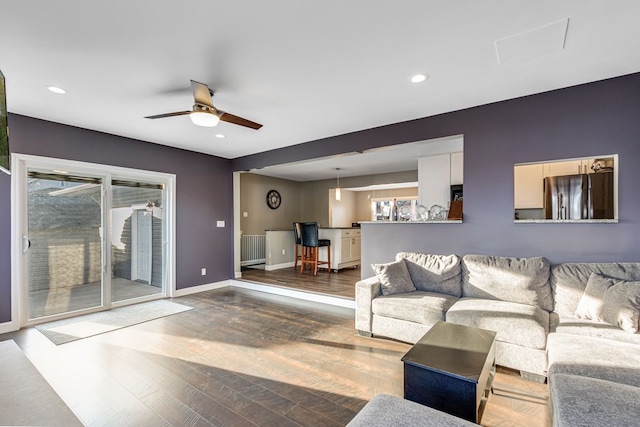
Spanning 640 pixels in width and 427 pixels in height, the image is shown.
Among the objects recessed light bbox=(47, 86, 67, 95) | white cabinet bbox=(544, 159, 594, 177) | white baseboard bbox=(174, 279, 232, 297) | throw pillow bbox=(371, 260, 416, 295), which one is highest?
recessed light bbox=(47, 86, 67, 95)

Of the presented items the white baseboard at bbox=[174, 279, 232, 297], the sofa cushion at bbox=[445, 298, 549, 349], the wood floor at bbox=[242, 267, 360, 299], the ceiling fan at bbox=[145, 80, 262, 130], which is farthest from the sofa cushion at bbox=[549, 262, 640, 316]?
the white baseboard at bbox=[174, 279, 232, 297]

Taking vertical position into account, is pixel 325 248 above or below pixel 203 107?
below

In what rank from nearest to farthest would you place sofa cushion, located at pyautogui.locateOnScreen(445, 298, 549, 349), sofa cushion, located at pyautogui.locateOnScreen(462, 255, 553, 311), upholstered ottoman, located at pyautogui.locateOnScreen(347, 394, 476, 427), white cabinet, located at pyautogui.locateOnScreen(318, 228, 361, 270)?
upholstered ottoman, located at pyautogui.locateOnScreen(347, 394, 476, 427), sofa cushion, located at pyautogui.locateOnScreen(445, 298, 549, 349), sofa cushion, located at pyautogui.locateOnScreen(462, 255, 553, 311), white cabinet, located at pyautogui.locateOnScreen(318, 228, 361, 270)

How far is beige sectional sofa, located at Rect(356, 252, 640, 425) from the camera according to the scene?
144 cm

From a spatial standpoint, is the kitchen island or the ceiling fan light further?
the kitchen island

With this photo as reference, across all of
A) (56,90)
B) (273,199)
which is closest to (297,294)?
(56,90)

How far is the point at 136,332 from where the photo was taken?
330cm

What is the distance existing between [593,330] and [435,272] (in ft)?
4.40

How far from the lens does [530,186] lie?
4.90 meters

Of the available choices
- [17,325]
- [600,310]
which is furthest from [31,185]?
[600,310]

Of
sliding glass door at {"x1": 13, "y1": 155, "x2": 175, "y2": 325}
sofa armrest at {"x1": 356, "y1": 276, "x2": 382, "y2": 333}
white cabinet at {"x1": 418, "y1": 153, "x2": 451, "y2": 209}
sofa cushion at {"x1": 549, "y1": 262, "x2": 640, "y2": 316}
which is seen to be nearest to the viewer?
sofa cushion at {"x1": 549, "y1": 262, "x2": 640, "y2": 316}

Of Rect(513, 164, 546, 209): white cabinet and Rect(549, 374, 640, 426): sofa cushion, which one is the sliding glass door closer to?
Rect(549, 374, 640, 426): sofa cushion

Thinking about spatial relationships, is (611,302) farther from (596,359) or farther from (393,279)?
(393,279)

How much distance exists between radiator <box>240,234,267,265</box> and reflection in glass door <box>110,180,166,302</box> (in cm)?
266
